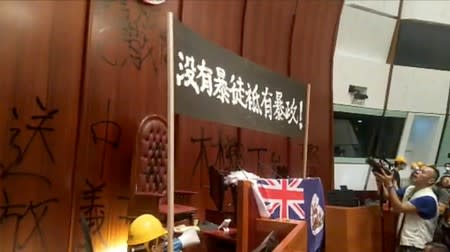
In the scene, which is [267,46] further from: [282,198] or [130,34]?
[282,198]

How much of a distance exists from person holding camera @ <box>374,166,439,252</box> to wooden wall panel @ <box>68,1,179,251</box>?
7.80ft

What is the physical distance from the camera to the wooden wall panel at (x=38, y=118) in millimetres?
2629

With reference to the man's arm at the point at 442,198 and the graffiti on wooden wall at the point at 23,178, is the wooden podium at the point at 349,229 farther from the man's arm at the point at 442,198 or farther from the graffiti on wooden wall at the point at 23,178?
the graffiti on wooden wall at the point at 23,178

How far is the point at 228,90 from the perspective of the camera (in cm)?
254

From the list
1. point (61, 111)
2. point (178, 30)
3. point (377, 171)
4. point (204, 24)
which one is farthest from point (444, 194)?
point (61, 111)

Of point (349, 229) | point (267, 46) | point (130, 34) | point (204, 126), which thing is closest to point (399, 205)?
Answer: point (349, 229)

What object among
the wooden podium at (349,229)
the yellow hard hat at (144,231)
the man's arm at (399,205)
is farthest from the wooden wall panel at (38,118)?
the man's arm at (399,205)

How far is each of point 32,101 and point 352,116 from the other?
5.11 meters

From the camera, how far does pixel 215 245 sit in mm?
3092

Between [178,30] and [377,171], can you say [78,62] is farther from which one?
[377,171]

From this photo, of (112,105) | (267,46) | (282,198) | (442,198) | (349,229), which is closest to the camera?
(282,198)

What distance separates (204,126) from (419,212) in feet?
7.06

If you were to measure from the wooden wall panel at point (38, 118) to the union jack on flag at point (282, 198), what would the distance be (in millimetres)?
1374

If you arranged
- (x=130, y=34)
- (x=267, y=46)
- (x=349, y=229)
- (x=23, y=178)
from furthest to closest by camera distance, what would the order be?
(x=267, y=46) < (x=349, y=229) < (x=130, y=34) < (x=23, y=178)
